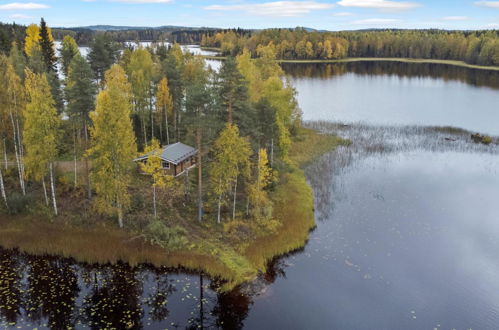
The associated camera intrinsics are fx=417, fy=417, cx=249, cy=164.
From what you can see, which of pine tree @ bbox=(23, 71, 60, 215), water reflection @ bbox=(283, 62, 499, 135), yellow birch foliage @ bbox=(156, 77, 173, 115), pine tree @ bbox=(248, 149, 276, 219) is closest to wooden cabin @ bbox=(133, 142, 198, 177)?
yellow birch foliage @ bbox=(156, 77, 173, 115)

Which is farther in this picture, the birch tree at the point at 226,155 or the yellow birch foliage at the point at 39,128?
the birch tree at the point at 226,155

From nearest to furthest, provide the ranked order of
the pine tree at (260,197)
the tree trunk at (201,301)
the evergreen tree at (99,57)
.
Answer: the tree trunk at (201,301), the pine tree at (260,197), the evergreen tree at (99,57)

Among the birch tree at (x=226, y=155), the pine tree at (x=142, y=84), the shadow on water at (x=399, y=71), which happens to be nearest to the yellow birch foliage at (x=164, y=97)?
the pine tree at (x=142, y=84)

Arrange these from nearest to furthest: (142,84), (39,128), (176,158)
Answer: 1. (39,128)
2. (176,158)
3. (142,84)

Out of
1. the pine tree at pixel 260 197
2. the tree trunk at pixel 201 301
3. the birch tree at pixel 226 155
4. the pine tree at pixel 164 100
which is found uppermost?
the pine tree at pixel 164 100

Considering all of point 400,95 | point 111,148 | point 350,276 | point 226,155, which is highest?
point 111,148

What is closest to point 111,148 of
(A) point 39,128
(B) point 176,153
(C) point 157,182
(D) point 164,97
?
(C) point 157,182

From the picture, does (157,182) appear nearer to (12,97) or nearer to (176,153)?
(176,153)

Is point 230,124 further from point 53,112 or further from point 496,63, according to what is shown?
point 496,63

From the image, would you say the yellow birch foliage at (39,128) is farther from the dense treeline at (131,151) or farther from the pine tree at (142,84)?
the pine tree at (142,84)
